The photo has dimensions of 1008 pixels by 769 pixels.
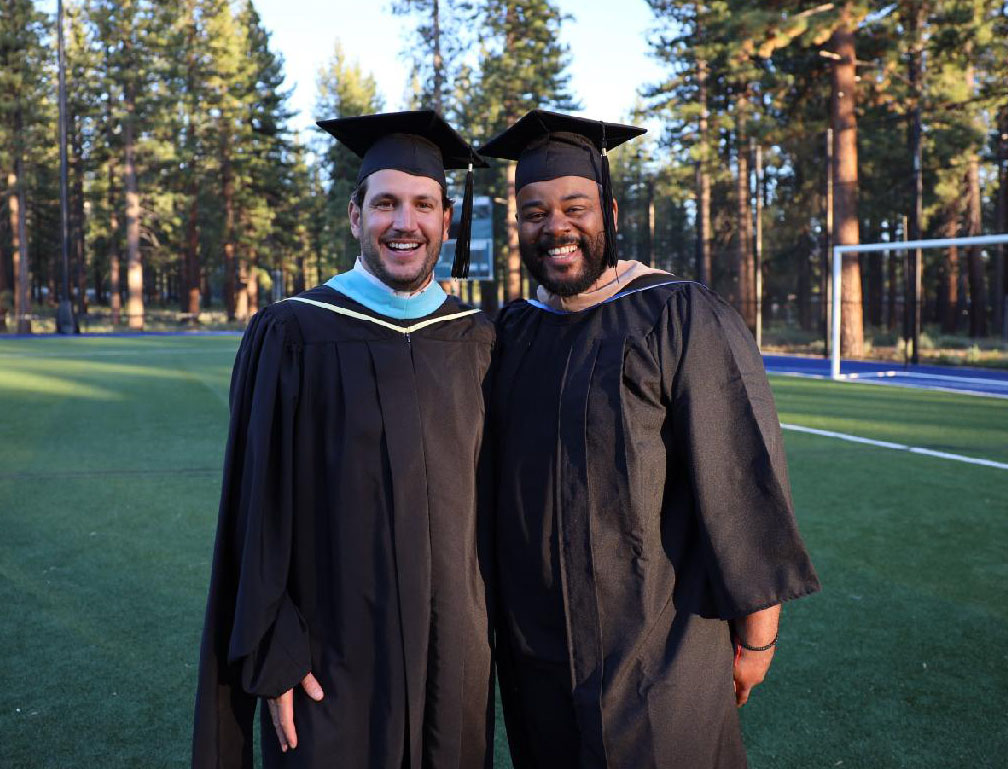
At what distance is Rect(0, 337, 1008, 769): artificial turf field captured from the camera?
3020 millimetres

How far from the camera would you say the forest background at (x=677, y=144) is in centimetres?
1945

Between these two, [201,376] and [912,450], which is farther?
[201,376]

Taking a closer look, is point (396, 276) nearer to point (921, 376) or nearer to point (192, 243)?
point (921, 376)

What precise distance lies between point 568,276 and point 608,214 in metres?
0.28

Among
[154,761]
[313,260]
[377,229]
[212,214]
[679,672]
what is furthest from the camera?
[313,260]

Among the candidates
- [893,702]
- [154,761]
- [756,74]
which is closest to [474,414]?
[154,761]

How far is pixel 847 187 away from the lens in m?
18.6

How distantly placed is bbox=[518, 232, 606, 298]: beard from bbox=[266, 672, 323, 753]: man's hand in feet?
3.79

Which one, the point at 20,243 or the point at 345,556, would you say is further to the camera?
the point at 20,243

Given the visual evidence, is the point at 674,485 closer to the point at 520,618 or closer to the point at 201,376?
the point at 520,618

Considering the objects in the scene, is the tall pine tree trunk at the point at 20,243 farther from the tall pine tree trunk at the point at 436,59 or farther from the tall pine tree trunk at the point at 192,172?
the tall pine tree trunk at the point at 436,59

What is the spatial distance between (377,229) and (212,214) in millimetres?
43528

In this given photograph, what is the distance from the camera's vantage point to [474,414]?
2283mm

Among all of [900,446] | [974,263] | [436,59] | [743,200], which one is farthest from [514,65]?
[900,446]
